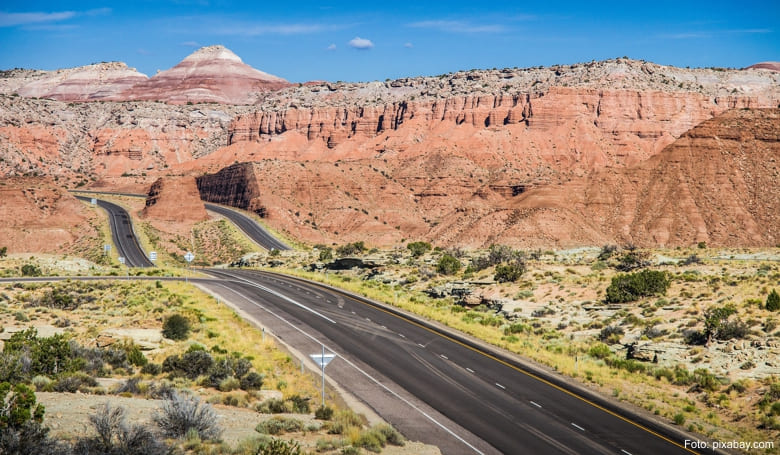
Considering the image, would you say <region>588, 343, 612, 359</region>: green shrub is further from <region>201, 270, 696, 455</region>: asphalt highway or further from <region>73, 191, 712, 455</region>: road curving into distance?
<region>201, 270, 696, 455</region>: asphalt highway

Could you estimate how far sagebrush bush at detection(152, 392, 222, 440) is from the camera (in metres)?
16.7

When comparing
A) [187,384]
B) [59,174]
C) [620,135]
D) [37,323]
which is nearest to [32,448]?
[187,384]

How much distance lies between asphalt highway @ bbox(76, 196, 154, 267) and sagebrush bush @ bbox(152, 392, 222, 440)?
68.9 meters

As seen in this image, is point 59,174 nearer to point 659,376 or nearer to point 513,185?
point 513,185

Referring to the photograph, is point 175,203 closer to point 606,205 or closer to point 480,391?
point 606,205

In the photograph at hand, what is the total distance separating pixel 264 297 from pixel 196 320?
12.3 metres

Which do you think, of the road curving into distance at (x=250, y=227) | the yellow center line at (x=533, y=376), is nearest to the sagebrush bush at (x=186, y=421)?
the yellow center line at (x=533, y=376)

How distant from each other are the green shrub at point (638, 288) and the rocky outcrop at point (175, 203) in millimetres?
81204

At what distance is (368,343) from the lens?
3325 centimetres

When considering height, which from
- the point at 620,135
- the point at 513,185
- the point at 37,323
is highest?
the point at 620,135

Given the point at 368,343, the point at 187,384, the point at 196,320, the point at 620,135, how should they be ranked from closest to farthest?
1. the point at 187,384
2. the point at 368,343
3. the point at 196,320
4. the point at 620,135

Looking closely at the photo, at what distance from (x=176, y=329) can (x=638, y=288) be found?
88.5ft

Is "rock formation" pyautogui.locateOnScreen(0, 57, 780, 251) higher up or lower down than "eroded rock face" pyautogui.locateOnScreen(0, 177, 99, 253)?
higher up

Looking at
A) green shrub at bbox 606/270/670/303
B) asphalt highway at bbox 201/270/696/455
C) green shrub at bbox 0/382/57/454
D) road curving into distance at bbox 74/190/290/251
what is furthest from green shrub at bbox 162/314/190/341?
road curving into distance at bbox 74/190/290/251
